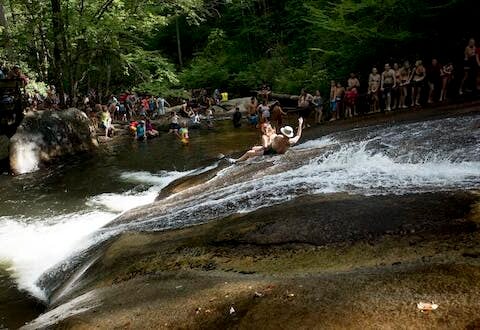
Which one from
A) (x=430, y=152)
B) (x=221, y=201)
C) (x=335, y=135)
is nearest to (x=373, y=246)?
(x=221, y=201)

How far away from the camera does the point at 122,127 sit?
26891mm

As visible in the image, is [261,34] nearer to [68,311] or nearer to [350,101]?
[350,101]

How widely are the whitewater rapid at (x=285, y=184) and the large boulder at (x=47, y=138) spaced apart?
19.6 ft

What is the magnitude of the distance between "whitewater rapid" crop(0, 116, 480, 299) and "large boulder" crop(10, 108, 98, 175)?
5.96 metres

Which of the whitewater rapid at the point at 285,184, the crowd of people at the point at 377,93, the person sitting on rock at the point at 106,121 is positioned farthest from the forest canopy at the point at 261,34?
the whitewater rapid at the point at 285,184

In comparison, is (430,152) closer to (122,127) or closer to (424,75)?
(424,75)

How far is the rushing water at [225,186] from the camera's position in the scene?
7262 millimetres

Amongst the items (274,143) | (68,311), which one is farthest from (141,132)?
(68,311)

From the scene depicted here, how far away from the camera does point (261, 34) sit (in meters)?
37.9

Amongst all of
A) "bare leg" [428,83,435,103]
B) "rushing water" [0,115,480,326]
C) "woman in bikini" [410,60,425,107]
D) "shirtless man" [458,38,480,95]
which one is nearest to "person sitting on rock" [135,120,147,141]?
"rushing water" [0,115,480,326]

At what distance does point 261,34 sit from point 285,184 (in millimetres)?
31935

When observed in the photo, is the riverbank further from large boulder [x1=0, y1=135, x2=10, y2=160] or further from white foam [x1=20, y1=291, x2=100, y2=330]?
large boulder [x1=0, y1=135, x2=10, y2=160]

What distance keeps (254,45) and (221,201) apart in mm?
33253

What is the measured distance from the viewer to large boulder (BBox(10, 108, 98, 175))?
17031 millimetres
